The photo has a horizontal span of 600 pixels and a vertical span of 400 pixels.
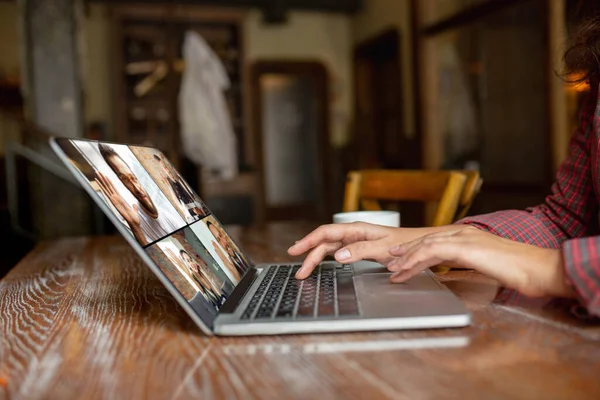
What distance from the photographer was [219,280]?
0.71 metres

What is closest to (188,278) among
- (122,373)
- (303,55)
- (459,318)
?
(122,373)

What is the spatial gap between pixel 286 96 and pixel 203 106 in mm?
1881

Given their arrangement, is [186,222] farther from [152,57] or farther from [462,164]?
[152,57]

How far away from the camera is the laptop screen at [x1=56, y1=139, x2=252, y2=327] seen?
1.99ft

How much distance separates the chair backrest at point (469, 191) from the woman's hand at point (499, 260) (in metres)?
0.61

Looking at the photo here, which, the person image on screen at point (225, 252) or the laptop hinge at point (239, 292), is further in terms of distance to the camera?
the person image on screen at point (225, 252)

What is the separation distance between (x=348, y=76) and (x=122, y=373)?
21.4 feet

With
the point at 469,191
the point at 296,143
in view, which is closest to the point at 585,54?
the point at 469,191

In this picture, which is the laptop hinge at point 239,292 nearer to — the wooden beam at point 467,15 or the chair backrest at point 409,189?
the chair backrest at point 409,189

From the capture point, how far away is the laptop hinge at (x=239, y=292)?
643 millimetres

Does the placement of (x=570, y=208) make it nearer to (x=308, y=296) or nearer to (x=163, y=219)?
(x=308, y=296)

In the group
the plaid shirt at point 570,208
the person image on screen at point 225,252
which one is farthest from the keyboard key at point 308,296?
the plaid shirt at point 570,208

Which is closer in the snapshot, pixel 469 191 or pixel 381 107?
pixel 469 191

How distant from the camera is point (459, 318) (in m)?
0.57
